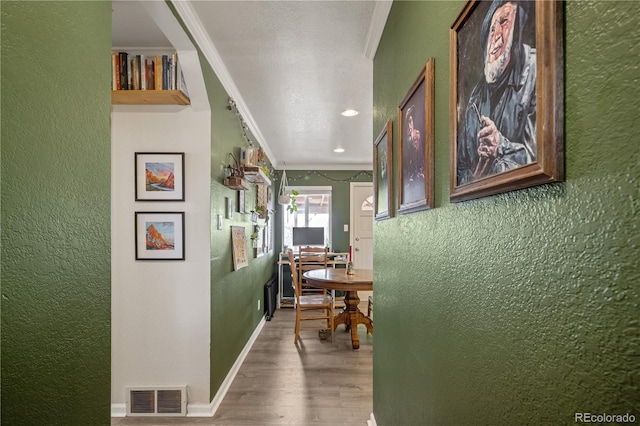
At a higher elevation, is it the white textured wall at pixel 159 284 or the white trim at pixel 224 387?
the white textured wall at pixel 159 284

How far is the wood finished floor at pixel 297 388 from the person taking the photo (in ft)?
7.67

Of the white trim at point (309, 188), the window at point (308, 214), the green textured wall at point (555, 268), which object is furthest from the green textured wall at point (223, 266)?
the window at point (308, 214)

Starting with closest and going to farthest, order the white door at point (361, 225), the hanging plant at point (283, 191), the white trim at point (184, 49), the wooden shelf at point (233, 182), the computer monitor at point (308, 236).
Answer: the white trim at point (184, 49), the wooden shelf at point (233, 182), the hanging plant at point (283, 191), the computer monitor at point (308, 236), the white door at point (361, 225)

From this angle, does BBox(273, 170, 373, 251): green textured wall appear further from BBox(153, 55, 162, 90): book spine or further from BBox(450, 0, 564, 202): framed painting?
BBox(450, 0, 564, 202): framed painting

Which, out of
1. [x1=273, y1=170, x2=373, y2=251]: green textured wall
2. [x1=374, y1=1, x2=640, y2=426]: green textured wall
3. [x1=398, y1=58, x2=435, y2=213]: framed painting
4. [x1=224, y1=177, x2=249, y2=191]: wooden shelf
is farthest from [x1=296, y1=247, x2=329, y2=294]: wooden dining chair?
[x1=374, y1=1, x2=640, y2=426]: green textured wall

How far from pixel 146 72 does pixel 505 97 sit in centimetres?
231

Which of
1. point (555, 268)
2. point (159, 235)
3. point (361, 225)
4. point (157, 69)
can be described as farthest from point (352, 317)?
point (555, 268)

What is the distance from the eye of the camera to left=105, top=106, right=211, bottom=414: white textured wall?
94.5 inches

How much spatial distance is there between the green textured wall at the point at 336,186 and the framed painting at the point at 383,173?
425 centimetres

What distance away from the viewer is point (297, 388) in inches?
109

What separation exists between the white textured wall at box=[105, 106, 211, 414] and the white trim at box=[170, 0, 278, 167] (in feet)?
1.23

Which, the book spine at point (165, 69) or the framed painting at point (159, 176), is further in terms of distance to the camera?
the framed painting at point (159, 176)

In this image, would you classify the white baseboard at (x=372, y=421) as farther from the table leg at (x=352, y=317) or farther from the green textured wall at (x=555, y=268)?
the table leg at (x=352, y=317)

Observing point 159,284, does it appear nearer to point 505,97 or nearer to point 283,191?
point 505,97
